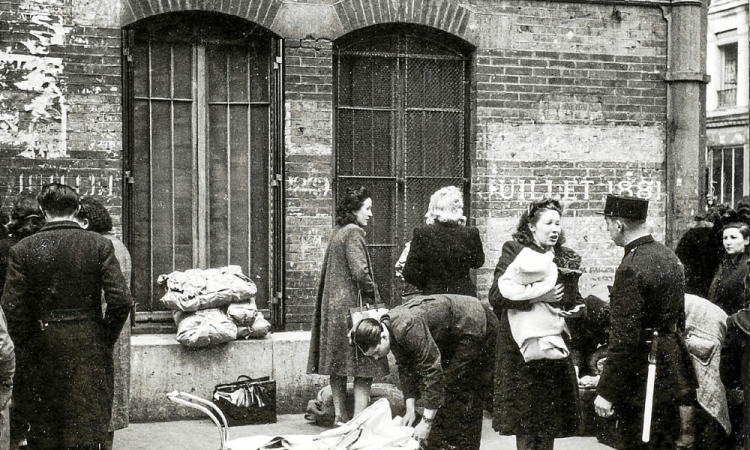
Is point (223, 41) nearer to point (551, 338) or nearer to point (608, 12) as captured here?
point (608, 12)

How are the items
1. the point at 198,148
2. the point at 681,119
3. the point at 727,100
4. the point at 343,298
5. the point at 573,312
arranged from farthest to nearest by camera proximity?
the point at 727,100
the point at 681,119
the point at 198,148
the point at 343,298
the point at 573,312

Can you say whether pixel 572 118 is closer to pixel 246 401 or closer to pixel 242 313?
pixel 242 313

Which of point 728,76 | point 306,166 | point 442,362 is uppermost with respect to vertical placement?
point 728,76

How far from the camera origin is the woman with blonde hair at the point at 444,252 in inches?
281

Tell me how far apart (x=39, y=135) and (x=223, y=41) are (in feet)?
5.91

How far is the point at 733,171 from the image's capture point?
32656 mm

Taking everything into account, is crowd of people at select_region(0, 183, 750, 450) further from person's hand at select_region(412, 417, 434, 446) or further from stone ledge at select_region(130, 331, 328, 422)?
stone ledge at select_region(130, 331, 328, 422)

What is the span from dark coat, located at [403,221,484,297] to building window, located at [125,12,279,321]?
231 cm

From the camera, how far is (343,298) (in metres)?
8.17

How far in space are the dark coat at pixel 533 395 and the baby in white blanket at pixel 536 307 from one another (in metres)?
0.07

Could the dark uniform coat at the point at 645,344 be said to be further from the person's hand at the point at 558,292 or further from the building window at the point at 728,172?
the building window at the point at 728,172

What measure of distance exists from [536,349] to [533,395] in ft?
0.94

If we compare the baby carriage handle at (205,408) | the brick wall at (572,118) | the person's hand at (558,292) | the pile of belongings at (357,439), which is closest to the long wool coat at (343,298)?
the brick wall at (572,118)

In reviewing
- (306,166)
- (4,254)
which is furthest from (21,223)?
(306,166)
